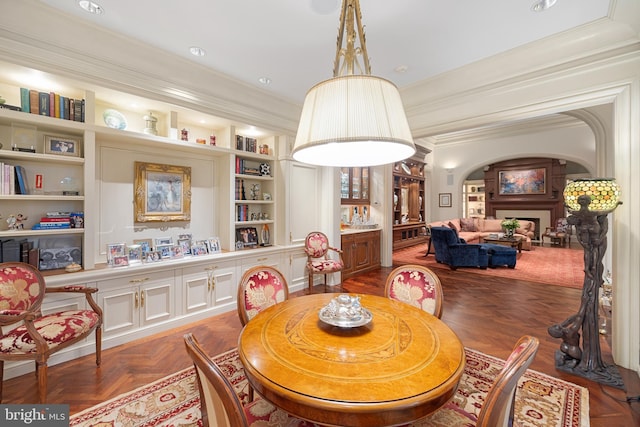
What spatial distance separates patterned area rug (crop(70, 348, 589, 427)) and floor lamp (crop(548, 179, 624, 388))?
0.31m

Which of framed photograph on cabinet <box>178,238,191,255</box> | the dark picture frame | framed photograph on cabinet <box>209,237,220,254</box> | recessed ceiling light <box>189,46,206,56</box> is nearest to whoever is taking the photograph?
recessed ceiling light <box>189,46,206,56</box>

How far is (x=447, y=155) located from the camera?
31.7 feet

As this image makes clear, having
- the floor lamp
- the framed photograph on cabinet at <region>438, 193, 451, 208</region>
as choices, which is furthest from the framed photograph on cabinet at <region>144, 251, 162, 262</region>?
the framed photograph on cabinet at <region>438, 193, 451, 208</region>

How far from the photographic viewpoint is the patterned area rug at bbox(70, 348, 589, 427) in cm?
164

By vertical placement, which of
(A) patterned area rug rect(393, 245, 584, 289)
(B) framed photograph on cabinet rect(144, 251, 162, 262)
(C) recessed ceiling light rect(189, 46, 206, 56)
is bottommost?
(A) patterned area rug rect(393, 245, 584, 289)

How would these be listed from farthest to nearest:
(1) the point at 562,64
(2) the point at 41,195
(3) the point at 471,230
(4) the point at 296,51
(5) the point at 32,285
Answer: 1. (3) the point at 471,230
2. (4) the point at 296,51
3. (1) the point at 562,64
4. (2) the point at 41,195
5. (5) the point at 32,285

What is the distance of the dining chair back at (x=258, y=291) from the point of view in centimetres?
181

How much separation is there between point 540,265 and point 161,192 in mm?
7353

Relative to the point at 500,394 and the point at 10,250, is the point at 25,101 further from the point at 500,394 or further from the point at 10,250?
the point at 500,394

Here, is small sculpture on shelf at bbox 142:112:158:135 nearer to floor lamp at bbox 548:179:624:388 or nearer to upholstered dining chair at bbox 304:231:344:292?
upholstered dining chair at bbox 304:231:344:292

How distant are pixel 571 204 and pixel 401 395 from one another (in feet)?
7.49

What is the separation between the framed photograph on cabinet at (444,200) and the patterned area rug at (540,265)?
274 cm

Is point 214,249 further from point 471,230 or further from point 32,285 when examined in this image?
point 471,230

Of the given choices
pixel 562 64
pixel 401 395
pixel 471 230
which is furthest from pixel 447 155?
pixel 401 395
